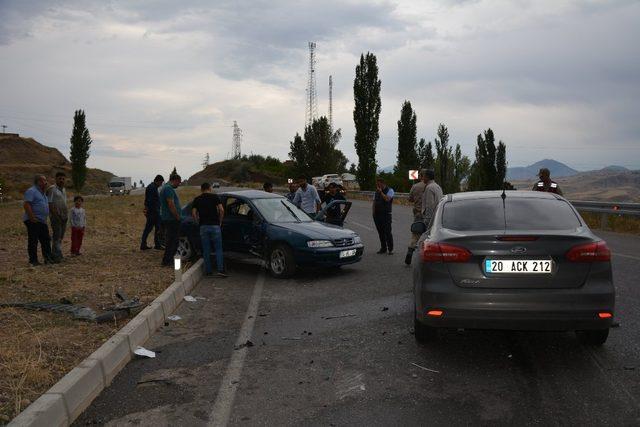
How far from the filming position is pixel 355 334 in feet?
21.2

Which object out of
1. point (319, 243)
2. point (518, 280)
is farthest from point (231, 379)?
point (319, 243)

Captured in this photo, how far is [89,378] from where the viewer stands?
183 inches

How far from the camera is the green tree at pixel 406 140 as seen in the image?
64.0 m

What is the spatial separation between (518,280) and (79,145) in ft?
260

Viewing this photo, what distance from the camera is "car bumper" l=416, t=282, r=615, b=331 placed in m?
4.91

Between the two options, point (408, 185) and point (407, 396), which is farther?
point (408, 185)

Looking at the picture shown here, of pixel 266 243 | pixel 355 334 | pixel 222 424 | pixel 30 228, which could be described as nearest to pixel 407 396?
pixel 222 424

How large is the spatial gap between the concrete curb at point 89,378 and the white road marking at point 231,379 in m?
0.99

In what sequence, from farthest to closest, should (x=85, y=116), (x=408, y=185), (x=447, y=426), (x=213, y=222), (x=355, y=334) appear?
1. (x=85, y=116)
2. (x=408, y=185)
3. (x=213, y=222)
4. (x=355, y=334)
5. (x=447, y=426)

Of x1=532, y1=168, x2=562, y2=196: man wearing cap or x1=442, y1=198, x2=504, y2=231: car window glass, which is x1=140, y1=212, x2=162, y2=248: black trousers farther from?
x1=442, y1=198, x2=504, y2=231: car window glass

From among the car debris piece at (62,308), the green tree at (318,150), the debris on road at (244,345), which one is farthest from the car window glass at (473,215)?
the green tree at (318,150)

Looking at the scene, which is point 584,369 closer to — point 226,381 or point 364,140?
point 226,381

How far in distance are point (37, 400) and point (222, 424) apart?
1280 millimetres

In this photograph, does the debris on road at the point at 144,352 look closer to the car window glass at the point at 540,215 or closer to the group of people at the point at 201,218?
the car window glass at the point at 540,215
